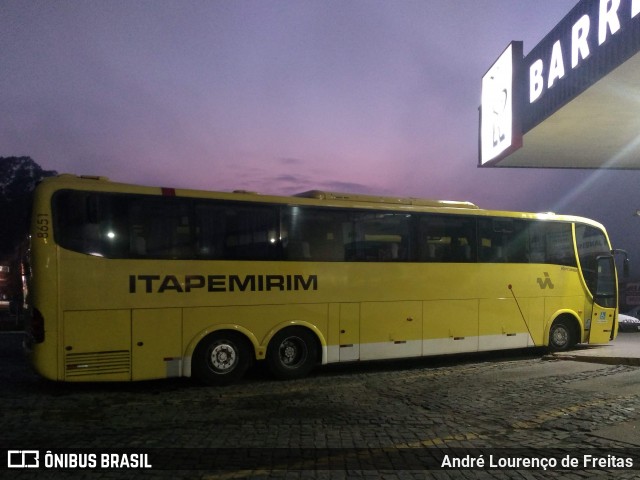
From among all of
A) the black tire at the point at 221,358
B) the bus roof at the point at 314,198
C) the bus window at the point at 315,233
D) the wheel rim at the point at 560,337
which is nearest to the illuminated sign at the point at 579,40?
the bus roof at the point at 314,198

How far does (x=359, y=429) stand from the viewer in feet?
20.4

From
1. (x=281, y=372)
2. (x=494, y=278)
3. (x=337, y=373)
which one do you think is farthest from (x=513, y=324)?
(x=281, y=372)

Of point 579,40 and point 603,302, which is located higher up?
→ point 579,40

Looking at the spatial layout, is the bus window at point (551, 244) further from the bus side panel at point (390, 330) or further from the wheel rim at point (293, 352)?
the wheel rim at point (293, 352)

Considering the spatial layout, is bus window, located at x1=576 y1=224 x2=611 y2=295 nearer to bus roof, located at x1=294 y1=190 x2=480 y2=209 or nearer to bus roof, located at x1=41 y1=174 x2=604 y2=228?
bus roof, located at x1=41 y1=174 x2=604 y2=228

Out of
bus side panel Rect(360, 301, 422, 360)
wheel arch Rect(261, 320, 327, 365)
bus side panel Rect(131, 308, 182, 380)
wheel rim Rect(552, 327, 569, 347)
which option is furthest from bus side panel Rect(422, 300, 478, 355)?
bus side panel Rect(131, 308, 182, 380)

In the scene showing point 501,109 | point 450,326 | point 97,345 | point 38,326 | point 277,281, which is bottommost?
point 450,326

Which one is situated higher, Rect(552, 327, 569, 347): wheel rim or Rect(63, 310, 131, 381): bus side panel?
Rect(63, 310, 131, 381): bus side panel

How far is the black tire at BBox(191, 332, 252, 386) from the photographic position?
8961 millimetres

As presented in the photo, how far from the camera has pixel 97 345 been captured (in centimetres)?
812

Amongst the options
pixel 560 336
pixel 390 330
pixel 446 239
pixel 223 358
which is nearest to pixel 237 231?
pixel 223 358

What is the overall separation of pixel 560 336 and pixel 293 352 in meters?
6.98

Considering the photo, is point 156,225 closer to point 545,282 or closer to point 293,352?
point 293,352

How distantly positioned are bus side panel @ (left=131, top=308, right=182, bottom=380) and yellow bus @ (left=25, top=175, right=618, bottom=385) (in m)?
0.02
